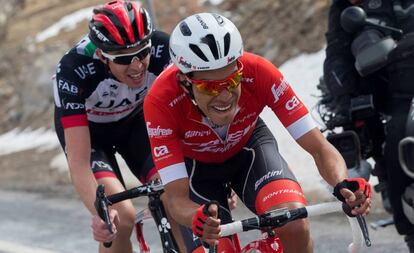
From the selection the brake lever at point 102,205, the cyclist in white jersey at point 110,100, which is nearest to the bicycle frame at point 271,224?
the brake lever at point 102,205

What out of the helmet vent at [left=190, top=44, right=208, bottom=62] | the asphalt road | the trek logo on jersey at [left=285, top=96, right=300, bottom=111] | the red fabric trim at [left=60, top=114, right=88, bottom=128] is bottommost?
the asphalt road

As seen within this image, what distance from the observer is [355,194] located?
3.74 metres

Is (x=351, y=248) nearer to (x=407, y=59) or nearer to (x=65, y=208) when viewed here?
(x=407, y=59)

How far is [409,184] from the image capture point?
532 centimetres

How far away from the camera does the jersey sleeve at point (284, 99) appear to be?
429cm

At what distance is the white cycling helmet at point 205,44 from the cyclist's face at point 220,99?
35mm

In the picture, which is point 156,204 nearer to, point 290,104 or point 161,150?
point 161,150

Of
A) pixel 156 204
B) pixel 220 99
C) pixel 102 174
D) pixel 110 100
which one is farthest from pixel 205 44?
pixel 102 174

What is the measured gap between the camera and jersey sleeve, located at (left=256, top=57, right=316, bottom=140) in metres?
4.29

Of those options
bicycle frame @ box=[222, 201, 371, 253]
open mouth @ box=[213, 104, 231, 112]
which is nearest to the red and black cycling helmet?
open mouth @ box=[213, 104, 231, 112]

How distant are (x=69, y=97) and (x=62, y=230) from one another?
154 inches

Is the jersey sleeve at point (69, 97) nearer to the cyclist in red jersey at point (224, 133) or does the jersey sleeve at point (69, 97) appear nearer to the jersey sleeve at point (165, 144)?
the cyclist in red jersey at point (224, 133)

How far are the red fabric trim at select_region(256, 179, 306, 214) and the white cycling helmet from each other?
72 centimetres

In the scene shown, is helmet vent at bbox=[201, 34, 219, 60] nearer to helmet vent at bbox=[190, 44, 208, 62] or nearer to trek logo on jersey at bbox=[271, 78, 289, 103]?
helmet vent at bbox=[190, 44, 208, 62]
